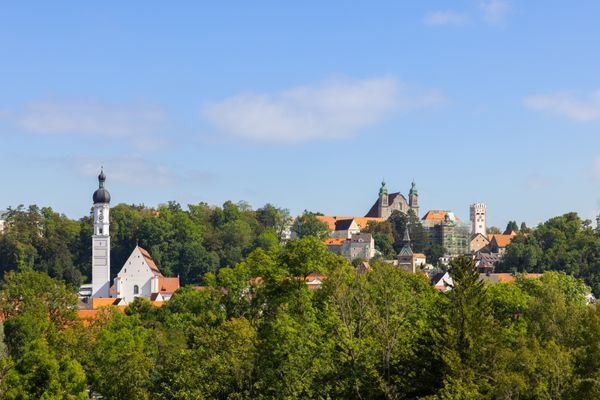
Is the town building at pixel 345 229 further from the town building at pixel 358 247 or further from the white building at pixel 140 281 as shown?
the white building at pixel 140 281

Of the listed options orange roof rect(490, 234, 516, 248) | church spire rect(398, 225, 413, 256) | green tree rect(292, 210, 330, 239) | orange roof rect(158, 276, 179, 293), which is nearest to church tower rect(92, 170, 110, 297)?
orange roof rect(158, 276, 179, 293)

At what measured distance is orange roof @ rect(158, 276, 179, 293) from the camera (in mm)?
125562

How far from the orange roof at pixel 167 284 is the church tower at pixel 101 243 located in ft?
24.2

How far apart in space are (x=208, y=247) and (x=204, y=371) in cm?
11194

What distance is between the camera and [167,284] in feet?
416

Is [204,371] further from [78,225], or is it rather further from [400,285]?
[78,225]

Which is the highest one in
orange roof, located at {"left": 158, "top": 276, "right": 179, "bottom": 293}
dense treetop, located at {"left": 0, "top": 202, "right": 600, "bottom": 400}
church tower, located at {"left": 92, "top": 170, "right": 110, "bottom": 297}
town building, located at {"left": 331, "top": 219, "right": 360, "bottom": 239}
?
town building, located at {"left": 331, "top": 219, "right": 360, "bottom": 239}

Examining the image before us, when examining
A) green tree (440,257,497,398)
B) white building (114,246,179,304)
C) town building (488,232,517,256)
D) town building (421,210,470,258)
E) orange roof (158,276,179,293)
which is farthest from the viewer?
town building (421,210,470,258)

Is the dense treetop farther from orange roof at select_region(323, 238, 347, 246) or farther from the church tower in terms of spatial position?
orange roof at select_region(323, 238, 347, 246)

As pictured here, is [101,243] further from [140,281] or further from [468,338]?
[468,338]

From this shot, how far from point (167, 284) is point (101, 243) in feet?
36.0

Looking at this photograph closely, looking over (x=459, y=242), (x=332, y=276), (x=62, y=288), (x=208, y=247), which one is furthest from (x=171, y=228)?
(x=332, y=276)

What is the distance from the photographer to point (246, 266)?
2061 inches

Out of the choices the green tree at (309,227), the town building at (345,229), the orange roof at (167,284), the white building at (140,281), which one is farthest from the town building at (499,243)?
the white building at (140,281)
